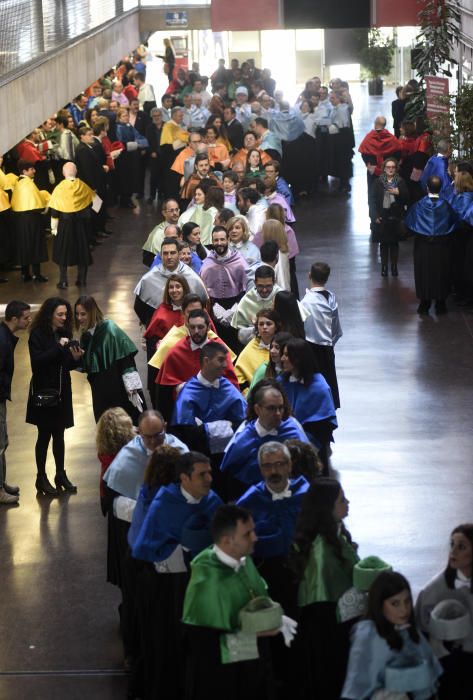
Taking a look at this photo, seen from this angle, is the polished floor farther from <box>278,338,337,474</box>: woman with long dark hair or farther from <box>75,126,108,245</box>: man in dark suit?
<box>75,126,108,245</box>: man in dark suit

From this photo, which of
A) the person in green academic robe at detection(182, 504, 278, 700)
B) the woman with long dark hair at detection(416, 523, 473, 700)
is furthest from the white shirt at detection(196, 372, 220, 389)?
the woman with long dark hair at detection(416, 523, 473, 700)

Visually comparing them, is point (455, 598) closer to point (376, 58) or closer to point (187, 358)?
point (187, 358)

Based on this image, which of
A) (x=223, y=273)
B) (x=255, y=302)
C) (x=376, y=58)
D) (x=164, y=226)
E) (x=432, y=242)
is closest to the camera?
(x=255, y=302)

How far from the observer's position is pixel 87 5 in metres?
23.8

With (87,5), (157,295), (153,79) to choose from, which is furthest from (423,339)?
(153,79)

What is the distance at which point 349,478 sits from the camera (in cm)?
1087

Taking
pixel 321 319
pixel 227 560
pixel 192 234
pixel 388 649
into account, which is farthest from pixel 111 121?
pixel 388 649

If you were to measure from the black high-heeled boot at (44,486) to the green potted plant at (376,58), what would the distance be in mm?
32940

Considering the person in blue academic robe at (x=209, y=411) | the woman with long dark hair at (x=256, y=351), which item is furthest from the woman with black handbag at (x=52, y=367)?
the person in blue academic robe at (x=209, y=411)

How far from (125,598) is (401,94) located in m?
19.7

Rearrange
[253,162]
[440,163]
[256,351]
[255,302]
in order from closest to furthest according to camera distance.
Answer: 1. [256,351]
2. [255,302]
3. [253,162]
4. [440,163]

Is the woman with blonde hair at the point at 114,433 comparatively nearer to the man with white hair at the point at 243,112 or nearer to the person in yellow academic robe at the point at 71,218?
the person in yellow academic robe at the point at 71,218

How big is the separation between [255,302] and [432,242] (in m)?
5.10

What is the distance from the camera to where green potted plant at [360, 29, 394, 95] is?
4206 cm
